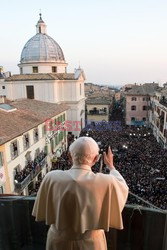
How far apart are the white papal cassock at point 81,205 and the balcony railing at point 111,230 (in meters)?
1.30

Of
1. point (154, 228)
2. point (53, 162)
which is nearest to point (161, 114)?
point (53, 162)

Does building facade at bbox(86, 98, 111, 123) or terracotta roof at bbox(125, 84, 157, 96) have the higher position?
terracotta roof at bbox(125, 84, 157, 96)

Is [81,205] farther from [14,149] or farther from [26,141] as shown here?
[26,141]

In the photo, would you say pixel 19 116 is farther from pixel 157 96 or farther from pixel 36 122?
pixel 157 96

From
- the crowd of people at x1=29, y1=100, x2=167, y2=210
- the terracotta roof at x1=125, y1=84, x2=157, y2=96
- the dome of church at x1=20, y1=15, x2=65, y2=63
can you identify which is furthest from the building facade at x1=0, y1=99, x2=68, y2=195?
the terracotta roof at x1=125, y1=84, x2=157, y2=96

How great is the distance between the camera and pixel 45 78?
37.6 meters

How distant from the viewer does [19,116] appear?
19.7m

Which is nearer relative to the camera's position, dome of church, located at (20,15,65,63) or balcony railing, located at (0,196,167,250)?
balcony railing, located at (0,196,167,250)

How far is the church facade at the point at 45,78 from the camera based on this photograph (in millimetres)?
38375

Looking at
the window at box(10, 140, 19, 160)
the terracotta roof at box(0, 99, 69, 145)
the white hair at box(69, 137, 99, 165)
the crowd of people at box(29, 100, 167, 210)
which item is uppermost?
the white hair at box(69, 137, 99, 165)

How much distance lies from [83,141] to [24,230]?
2.48m

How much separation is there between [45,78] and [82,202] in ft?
122

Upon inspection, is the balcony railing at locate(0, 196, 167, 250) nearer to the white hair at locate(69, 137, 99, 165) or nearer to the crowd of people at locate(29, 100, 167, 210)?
the white hair at locate(69, 137, 99, 165)

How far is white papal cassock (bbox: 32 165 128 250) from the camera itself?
2.11 metres
